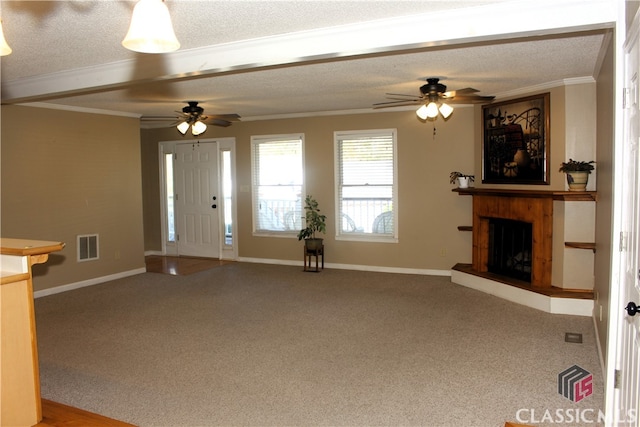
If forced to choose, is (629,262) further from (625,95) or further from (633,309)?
(625,95)

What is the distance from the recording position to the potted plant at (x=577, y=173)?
519 centimetres

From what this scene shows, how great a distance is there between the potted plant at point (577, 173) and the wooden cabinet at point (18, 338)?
15.8 ft

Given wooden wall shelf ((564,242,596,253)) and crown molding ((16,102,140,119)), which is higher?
crown molding ((16,102,140,119))

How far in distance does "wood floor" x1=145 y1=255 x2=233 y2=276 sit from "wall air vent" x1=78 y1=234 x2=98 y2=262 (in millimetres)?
1004

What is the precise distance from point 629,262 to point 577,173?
3003mm

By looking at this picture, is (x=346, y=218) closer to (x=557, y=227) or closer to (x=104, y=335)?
(x=557, y=227)

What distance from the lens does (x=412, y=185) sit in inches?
284

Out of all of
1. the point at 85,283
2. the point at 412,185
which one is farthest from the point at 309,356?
the point at 85,283

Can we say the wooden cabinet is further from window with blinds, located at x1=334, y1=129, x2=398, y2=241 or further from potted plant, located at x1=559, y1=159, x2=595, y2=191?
window with blinds, located at x1=334, y1=129, x2=398, y2=241

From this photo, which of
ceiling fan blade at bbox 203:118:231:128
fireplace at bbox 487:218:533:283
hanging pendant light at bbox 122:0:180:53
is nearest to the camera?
hanging pendant light at bbox 122:0:180:53

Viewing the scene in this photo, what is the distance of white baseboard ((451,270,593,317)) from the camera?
5.12 meters

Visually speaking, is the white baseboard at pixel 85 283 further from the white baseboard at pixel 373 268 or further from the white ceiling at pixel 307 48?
the white ceiling at pixel 307 48

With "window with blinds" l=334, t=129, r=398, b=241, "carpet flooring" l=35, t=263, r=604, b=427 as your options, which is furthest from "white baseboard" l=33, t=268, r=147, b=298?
"window with blinds" l=334, t=129, r=398, b=241

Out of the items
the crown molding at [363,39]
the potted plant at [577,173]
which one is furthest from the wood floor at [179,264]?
the potted plant at [577,173]
